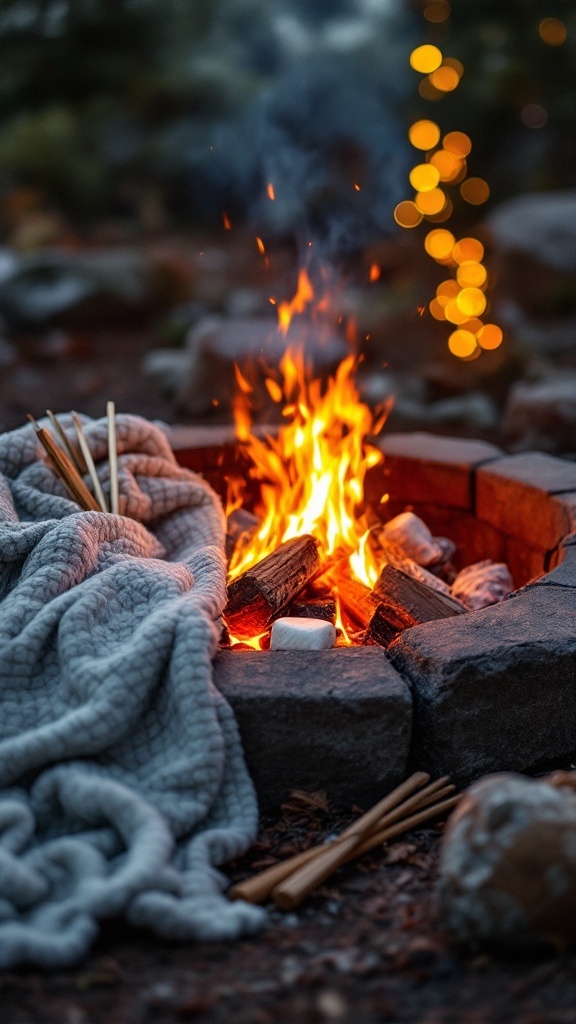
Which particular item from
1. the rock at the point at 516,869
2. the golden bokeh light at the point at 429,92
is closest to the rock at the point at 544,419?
the rock at the point at 516,869

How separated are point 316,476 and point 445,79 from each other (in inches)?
317

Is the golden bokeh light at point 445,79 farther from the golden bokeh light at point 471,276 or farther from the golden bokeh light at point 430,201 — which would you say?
the golden bokeh light at point 471,276

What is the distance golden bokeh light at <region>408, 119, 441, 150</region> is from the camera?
10.2m

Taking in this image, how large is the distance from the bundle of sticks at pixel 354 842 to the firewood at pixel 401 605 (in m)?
0.48

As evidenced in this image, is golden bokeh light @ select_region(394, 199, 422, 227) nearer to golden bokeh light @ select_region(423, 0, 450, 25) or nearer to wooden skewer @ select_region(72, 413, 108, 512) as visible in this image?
golden bokeh light @ select_region(423, 0, 450, 25)

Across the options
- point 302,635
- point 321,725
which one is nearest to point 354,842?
point 321,725

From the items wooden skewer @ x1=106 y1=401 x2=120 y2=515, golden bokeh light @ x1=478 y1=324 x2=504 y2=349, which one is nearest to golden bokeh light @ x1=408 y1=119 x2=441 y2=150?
golden bokeh light @ x1=478 y1=324 x2=504 y2=349

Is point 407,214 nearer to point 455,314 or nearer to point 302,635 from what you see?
point 455,314

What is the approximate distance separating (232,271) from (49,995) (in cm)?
867

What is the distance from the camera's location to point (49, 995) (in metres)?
1.75

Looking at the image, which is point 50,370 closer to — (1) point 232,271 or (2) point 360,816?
(1) point 232,271

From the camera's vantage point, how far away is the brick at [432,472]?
12.0 ft

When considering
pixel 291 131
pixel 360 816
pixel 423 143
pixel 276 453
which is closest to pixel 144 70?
pixel 291 131

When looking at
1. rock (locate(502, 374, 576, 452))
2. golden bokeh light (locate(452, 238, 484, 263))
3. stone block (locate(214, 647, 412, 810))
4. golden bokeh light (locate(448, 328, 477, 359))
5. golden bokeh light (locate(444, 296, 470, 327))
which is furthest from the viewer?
golden bokeh light (locate(452, 238, 484, 263))
